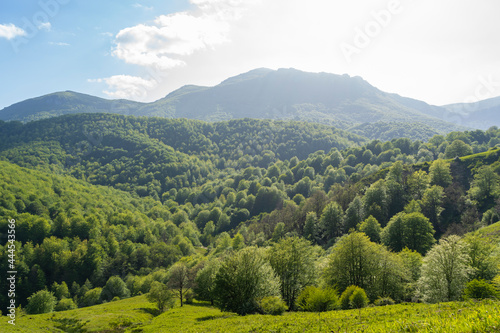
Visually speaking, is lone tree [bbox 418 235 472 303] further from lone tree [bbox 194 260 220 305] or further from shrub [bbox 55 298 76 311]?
shrub [bbox 55 298 76 311]

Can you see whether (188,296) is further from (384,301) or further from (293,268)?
(384,301)

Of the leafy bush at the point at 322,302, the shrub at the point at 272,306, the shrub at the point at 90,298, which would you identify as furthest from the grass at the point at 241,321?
the shrub at the point at 90,298

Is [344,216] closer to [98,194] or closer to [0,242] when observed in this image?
[0,242]

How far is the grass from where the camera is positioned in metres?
11.7

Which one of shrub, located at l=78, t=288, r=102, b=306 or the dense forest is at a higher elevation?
the dense forest

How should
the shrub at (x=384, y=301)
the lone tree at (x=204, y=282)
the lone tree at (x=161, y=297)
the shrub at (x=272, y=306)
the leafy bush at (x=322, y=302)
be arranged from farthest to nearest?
the lone tree at (x=204, y=282)
the lone tree at (x=161, y=297)
the shrub at (x=384, y=301)
the shrub at (x=272, y=306)
the leafy bush at (x=322, y=302)


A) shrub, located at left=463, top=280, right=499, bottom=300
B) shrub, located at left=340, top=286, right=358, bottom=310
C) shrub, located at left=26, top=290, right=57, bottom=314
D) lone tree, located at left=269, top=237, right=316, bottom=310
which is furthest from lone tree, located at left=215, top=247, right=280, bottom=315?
shrub, located at left=26, top=290, right=57, bottom=314

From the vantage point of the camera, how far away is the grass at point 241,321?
11.7 meters

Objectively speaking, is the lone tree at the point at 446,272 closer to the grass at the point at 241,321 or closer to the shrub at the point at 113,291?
the grass at the point at 241,321

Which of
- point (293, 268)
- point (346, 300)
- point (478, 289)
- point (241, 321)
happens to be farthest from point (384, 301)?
point (241, 321)

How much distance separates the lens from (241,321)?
30547 mm

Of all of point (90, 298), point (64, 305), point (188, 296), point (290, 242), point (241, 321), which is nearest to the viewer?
point (241, 321)

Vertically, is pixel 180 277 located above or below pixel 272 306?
below

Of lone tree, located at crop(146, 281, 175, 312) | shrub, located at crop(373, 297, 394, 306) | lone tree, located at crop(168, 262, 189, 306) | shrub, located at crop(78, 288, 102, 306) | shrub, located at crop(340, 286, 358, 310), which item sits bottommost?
shrub, located at crop(78, 288, 102, 306)
